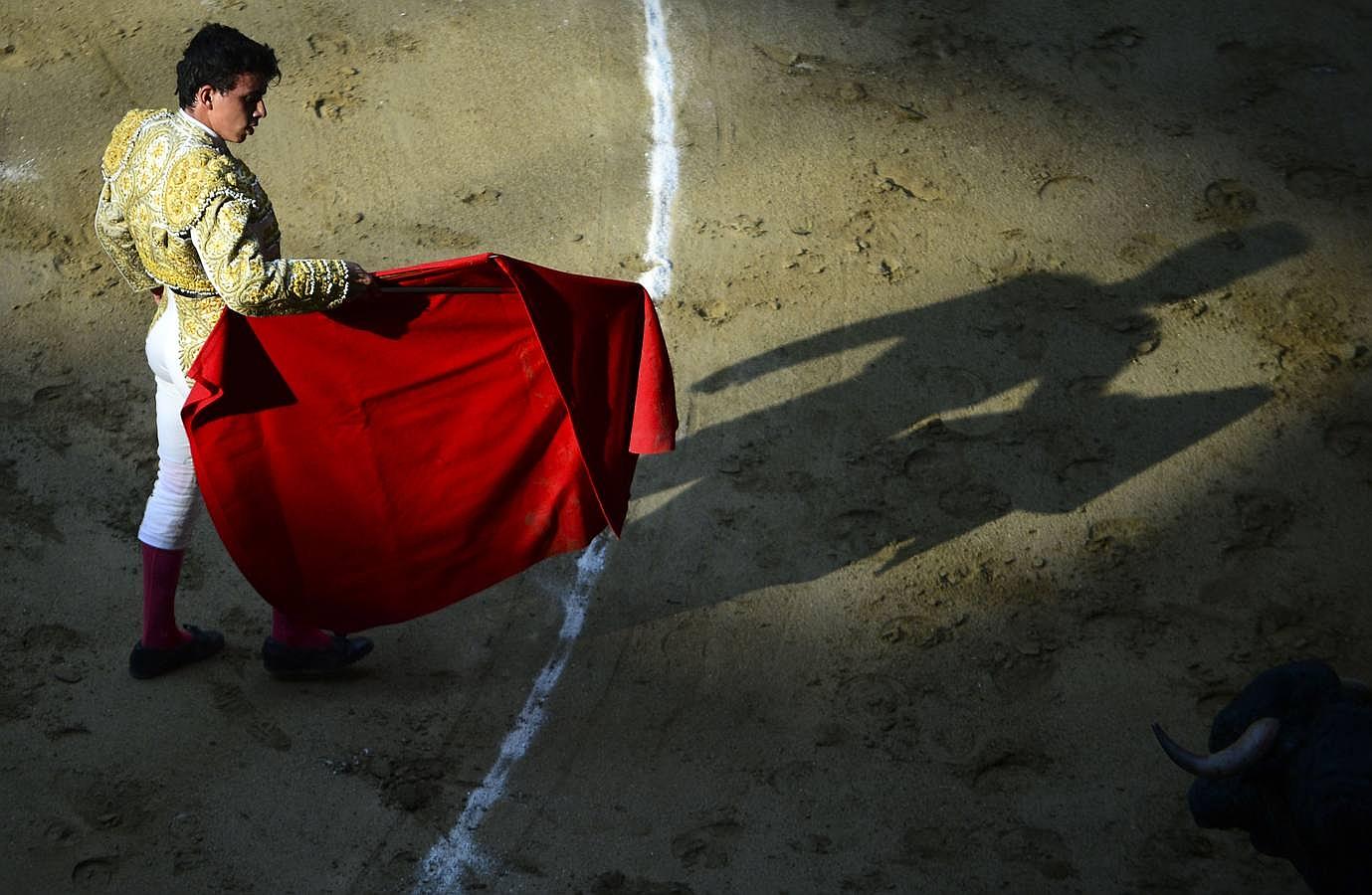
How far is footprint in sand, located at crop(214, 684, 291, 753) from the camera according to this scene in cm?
404

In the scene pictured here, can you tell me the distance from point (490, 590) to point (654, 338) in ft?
3.70

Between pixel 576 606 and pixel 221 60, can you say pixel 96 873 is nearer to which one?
pixel 576 606

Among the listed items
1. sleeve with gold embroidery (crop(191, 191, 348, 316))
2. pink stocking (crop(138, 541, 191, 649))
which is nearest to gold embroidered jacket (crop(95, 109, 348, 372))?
sleeve with gold embroidery (crop(191, 191, 348, 316))

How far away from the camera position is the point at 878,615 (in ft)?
14.9

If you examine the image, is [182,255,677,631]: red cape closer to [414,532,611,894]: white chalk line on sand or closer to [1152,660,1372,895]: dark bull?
[414,532,611,894]: white chalk line on sand

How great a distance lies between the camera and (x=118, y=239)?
3764 millimetres

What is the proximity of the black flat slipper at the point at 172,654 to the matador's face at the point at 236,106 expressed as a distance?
1494 millimetres

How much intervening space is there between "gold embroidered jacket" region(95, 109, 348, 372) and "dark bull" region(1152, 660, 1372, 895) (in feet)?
7.23

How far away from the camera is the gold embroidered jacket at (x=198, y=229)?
11.3ft

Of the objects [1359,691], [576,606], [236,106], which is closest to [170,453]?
[236,106]

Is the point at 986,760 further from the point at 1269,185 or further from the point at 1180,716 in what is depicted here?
the point at 1269,185

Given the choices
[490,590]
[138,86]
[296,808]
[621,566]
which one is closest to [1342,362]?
[621,566]

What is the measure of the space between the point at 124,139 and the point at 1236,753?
300 cm

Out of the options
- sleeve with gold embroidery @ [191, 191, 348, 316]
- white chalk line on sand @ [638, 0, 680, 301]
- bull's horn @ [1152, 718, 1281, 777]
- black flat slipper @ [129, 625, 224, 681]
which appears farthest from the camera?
white chalk line on sand @ [638, 0, 680, 301]
